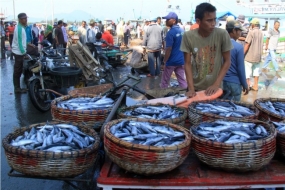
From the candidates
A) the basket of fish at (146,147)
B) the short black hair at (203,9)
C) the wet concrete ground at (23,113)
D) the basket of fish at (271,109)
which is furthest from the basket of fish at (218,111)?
the wet concrete ground at (23,113)

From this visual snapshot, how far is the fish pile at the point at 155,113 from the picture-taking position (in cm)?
349

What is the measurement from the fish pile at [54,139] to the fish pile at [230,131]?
3.69ft

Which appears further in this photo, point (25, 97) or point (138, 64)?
point (138, 64)

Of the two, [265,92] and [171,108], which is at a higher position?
[171,108]

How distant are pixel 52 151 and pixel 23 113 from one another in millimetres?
5147

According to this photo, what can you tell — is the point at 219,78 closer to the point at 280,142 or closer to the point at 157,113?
the point at 157,113

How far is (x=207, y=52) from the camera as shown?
408 centimetres

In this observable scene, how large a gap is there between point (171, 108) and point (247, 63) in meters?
6.02

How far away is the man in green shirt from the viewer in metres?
3.89

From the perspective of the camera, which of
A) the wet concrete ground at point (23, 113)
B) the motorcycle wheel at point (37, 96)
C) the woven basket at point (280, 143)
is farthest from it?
the motorcycle wheel at point (37, 96)

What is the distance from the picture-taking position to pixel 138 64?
12242 mm

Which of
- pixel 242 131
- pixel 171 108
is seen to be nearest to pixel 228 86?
pixel 171 108

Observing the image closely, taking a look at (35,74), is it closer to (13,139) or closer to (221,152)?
(13,139)

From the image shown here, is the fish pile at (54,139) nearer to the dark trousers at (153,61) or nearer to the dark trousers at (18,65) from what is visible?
the dark trousers at (18,65)
